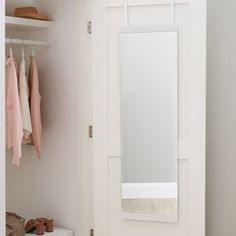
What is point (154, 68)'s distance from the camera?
2.98m

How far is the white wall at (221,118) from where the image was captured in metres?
3.07

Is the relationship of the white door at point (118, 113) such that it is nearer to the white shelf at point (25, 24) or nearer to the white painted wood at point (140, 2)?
the white painted wood at point (140, 2)

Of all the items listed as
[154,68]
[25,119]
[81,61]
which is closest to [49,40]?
[81,61]

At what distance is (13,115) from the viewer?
2.96 metres

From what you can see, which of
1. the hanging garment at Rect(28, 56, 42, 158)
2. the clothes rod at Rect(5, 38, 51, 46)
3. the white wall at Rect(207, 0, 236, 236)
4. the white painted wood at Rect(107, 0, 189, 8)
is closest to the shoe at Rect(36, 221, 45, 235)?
the hanging garment at Rect(28, 56, 42, 158)

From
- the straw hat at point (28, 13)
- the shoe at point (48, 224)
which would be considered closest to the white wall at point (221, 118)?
the shoe at point (48, 224)

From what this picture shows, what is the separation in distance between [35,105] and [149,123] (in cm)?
80

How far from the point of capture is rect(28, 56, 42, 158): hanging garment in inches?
125

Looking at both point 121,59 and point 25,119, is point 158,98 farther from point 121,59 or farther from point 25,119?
point 25,119

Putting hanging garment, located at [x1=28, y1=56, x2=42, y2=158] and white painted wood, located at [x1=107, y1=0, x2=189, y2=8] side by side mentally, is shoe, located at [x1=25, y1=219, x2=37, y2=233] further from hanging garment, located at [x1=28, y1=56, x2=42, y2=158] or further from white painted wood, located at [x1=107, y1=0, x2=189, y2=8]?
white painted wood, located at [x1=107, y1=0, x2=189, y2=8]

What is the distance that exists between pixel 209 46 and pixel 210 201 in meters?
1.05

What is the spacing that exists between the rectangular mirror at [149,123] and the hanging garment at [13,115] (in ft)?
2.20

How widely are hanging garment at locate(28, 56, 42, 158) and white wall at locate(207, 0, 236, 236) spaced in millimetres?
1162

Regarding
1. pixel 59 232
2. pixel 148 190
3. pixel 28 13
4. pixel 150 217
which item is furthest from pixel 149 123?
pixel 28 13
